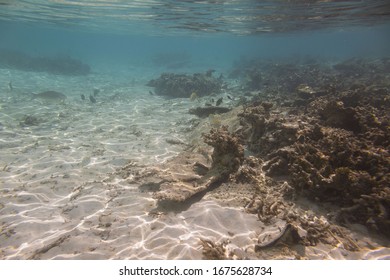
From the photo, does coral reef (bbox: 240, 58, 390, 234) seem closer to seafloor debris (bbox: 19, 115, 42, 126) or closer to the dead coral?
the dead coral

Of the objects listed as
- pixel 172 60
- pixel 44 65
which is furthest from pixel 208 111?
pixel 172 60

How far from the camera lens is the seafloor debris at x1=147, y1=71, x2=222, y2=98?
2166 centimetres

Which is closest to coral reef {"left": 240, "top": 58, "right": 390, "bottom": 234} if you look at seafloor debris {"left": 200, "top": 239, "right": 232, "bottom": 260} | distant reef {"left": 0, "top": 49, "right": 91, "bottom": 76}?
seafloor debris {"left": 200, "top": 239, "right": 232, "bottom": 260}

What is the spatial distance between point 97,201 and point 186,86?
16.7 meters

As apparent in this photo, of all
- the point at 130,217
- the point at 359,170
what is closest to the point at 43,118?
the point at 130,217

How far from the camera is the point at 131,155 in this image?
9.70m

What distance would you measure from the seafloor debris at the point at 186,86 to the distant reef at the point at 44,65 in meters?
17.9

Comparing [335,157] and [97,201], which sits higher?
[335,157]

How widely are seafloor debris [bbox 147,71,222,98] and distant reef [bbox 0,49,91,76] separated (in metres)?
17.9

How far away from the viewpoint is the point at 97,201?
21.2 ft

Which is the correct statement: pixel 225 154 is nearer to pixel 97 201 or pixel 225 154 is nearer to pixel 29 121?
pixel 97 201

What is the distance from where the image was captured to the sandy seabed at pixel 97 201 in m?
4.57

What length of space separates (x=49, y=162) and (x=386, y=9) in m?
26.1
